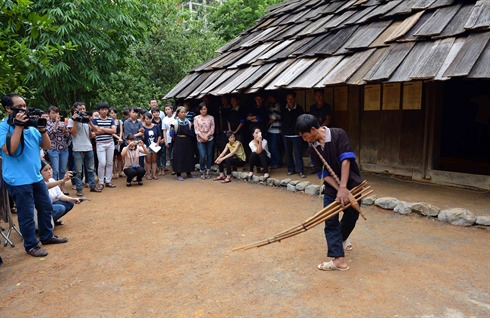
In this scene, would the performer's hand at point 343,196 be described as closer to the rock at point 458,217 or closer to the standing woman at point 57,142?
the rock at point 458,217

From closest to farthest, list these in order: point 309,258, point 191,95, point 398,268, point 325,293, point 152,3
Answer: point 325,293 → point 398,268 → point 309,258 → point 191,95 → point 152,3

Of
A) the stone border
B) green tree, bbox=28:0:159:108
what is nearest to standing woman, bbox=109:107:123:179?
green tree, bbox=28:0:159:108

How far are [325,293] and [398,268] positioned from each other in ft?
3.37

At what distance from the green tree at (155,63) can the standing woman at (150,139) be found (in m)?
3.90

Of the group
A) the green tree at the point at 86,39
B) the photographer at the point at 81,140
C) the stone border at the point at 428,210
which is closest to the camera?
the stone border at the point at 428,210

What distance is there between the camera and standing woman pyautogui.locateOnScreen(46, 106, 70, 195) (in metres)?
7.12

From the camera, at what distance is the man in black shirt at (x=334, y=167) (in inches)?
137

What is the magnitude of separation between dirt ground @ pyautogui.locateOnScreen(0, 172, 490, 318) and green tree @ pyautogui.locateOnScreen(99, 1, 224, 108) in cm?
730

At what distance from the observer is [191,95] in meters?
9.42

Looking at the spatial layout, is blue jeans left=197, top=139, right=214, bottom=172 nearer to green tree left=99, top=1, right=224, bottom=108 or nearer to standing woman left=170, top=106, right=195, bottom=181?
standing woman left=170, top=106, right=195, bottom=181

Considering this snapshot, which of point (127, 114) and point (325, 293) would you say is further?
point (127, 114)

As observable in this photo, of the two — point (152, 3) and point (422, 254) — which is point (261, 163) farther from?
point (152, 3)

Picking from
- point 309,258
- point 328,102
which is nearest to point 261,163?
point 328,102


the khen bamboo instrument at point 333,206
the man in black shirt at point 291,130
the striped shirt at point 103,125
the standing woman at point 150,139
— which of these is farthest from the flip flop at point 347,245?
the standing woman at point 150,139
